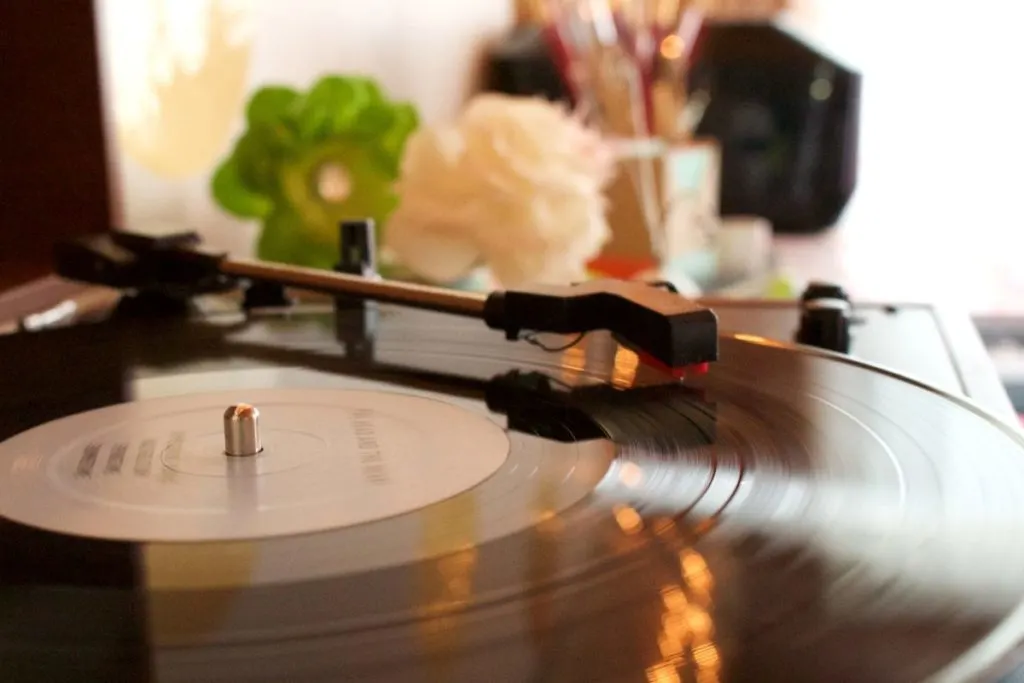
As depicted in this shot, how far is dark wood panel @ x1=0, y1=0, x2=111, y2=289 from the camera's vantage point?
975 mm

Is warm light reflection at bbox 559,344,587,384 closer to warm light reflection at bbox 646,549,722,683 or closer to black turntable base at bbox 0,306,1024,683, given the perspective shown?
black turntable base at bbox 0,306,1024,683

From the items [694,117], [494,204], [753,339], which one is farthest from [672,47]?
[753,339]

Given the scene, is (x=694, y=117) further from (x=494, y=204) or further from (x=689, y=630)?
(x=689, y=630)

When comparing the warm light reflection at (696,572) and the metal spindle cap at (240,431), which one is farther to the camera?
the metal spindle cap at (240,431)

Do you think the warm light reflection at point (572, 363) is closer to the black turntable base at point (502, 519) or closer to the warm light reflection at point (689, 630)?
the black turntable base at point (502, 519)

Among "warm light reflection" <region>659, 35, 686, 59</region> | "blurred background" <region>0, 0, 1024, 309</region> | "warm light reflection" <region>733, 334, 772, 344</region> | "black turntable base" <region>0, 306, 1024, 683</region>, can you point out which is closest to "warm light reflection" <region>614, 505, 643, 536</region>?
"black turntable base" <region>0, 306, 1024, 683</region>

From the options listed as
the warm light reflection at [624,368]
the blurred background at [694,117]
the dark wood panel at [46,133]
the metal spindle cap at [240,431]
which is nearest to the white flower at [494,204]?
the blurred background at [694,117]

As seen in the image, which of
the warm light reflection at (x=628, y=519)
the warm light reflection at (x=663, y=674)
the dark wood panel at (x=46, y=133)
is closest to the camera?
the warm light reflection at (x=663, y=674)

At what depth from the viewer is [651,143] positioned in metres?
1.67

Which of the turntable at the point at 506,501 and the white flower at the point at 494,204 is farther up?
the white flower at the point at 494,204

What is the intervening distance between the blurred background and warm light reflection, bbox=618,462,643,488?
1.81 ft

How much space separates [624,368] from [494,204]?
1.41 ft

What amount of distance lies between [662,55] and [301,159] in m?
A: 0.85

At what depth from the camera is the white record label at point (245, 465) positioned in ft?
1.46
